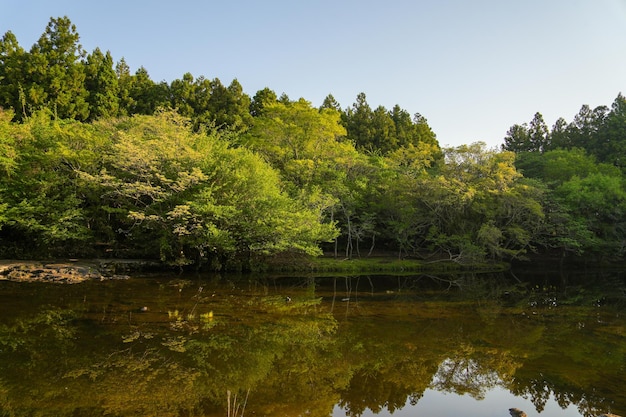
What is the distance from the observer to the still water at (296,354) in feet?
21.9

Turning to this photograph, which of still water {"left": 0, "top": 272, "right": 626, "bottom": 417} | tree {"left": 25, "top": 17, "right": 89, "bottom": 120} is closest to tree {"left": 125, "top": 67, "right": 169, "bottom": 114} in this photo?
tree {"left": 25, "top": 17, "right": 89, "bottom": 120}

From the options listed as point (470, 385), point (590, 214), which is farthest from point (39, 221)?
point (590, 214)

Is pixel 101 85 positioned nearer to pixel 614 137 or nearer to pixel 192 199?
pixel 192 199

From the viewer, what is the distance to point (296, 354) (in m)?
9.05

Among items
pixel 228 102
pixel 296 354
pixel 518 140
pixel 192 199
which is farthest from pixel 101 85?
pixel 518 140

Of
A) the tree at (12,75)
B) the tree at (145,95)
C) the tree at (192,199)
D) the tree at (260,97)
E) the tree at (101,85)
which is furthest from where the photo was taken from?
the tree at (260,97)

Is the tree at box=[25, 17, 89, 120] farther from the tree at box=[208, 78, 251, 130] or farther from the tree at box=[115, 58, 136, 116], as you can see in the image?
the tree at box=[208, 78, 251, 130]

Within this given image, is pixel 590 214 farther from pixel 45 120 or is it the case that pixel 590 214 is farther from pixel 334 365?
pixel 45 120

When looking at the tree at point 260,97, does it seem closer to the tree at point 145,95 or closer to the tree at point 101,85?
the tree at point 145,95

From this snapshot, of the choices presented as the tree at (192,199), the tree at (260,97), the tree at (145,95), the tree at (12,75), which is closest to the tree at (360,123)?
the tree at (260,97)

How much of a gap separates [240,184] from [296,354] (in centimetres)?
1373

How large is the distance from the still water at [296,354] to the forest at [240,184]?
19.2ft

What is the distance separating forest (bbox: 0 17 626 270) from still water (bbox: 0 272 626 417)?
5.86 meters

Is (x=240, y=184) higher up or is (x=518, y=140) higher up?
(x=518, y=140)
